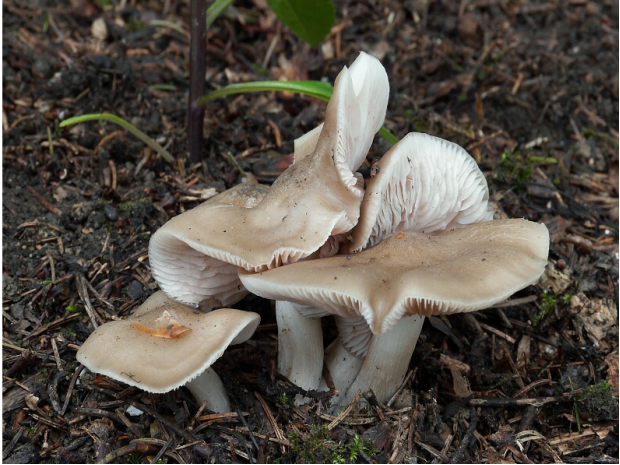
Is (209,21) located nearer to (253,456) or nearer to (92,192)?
(92,192)

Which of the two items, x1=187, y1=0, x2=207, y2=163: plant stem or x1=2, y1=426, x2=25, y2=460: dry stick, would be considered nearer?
x1=2, y1=426, x2=25, y2=460: dry stick

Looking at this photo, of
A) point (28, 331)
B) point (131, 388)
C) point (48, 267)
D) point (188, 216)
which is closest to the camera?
point (188, 216)

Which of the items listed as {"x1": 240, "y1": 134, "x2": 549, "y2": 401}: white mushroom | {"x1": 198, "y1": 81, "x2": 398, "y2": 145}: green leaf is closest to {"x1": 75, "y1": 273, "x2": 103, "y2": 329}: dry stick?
{"x1": 240, "y1": 134, "x2": 549, "y2": 401}: white mushroom

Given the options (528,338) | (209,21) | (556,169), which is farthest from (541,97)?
(209,21)

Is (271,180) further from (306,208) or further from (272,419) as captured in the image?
(272,419)

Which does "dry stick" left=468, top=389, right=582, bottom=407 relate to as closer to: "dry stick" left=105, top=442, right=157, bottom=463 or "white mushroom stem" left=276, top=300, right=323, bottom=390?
"white mushroom stem" left=276, top=300, right=323, bottom=390
